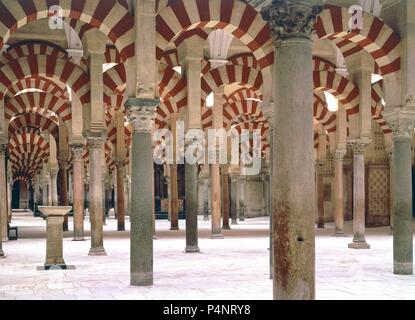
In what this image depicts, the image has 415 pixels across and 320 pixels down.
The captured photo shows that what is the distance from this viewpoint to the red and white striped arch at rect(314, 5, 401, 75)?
21.2 feet

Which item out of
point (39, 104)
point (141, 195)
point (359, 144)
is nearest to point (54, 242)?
point (141, 195)

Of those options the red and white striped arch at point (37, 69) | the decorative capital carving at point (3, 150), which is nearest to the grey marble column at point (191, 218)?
the red and white striped arch at point (37, 69)

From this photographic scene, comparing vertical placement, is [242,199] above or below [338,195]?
below

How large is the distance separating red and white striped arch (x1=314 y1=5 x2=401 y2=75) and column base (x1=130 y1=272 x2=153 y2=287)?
3423mm

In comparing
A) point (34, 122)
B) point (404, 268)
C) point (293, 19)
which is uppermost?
point (34, 122)

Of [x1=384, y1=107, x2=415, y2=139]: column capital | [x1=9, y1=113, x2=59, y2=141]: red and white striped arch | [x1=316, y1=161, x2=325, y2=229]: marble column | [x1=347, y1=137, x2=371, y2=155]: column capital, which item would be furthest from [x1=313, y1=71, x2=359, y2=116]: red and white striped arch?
[x1=9, y1=113, x2=59, y2=141]: red and white striped arch

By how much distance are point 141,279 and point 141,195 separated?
0.76m

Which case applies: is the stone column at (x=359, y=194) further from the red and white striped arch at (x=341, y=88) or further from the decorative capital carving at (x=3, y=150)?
the decorative capital carving at (x=3, y=150)

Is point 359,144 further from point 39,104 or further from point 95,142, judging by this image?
point 39,104

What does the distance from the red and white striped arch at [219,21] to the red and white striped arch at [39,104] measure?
15.9ft

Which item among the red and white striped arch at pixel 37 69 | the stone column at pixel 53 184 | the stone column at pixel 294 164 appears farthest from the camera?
the stone column at pixel 53 184

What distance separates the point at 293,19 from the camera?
122 inches

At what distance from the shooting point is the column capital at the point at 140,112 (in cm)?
536

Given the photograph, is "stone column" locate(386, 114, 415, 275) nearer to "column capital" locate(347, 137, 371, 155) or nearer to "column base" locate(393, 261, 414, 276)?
"column base" locate(393, 261, 414, 276)
